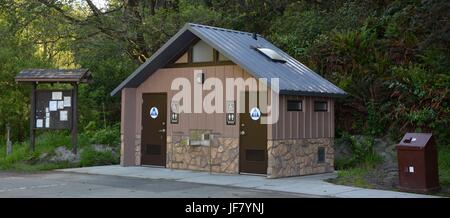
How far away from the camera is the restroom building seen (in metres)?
14.4

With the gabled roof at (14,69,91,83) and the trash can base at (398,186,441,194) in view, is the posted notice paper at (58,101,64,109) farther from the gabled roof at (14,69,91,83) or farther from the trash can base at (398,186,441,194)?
the trash can base at (398,186,441,194)

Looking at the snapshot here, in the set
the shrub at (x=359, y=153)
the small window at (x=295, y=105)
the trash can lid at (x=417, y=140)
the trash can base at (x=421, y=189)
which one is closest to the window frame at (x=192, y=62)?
the small window at (x=295, y=105)

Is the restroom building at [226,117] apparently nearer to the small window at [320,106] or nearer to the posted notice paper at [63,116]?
the small window at [320,106]

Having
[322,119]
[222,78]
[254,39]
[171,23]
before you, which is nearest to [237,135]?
[222,78]

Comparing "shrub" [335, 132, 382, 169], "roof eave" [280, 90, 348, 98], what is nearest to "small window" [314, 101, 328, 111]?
"roof eave" [280, 90, 348, 98]

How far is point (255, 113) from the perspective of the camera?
14.5 meters

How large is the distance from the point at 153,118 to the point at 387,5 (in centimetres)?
1044

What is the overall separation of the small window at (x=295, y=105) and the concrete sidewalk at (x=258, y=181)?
1.74 metres

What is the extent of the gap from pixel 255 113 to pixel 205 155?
2.02 metres

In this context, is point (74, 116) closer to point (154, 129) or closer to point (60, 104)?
point (60, 104)

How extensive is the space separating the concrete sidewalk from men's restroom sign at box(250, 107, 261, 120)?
147 cm

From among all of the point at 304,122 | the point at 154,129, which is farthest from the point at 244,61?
the point at 154,129

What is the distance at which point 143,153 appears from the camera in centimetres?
1700

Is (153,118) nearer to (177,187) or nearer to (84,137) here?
(84,137)
